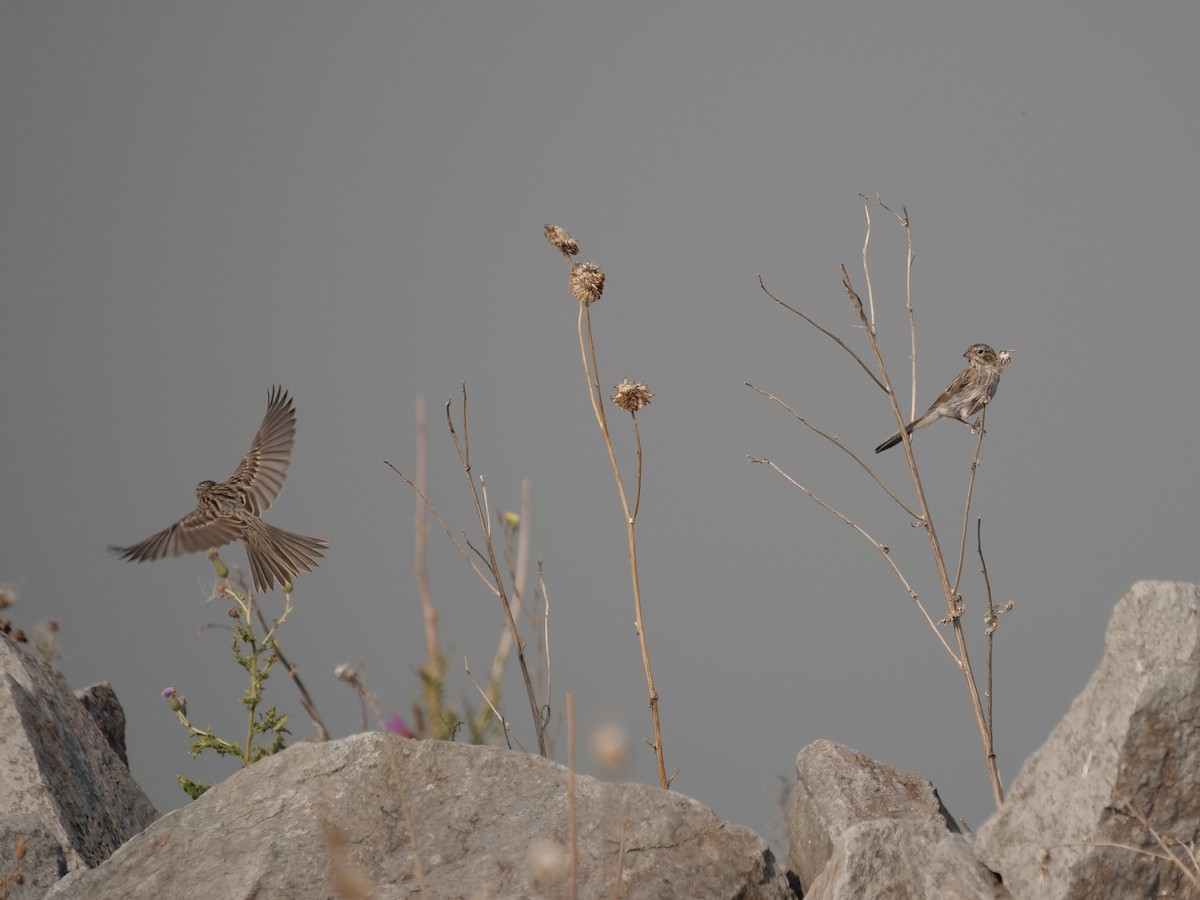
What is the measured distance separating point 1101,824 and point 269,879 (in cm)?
184

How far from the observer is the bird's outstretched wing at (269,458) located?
Result: 258 inches

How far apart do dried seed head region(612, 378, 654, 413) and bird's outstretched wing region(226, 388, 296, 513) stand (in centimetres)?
316

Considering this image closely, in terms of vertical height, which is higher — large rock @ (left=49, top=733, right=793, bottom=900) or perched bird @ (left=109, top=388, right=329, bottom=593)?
perched bird @ (left=109, top=388, right=329, bottom=593)

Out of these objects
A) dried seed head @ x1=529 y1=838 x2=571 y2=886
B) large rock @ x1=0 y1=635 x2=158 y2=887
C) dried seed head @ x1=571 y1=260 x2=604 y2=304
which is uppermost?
dried seed head @ x1=571 y1=260 x2=604 y2=304

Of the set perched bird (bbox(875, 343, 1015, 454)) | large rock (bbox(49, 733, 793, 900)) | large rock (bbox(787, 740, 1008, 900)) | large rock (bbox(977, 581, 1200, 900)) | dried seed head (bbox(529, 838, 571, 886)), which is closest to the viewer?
dried seed head (bbox(529, 838, 571, 886))

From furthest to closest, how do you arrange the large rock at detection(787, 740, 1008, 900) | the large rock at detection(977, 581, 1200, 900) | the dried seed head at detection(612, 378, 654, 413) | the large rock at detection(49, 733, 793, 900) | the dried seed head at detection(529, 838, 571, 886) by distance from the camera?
1. the dried seed head at detection(612, 378, 654, 413)
2. the large rock at detection(49, 733, 793, 900)
3. the large rock at detection(787, 740, 1008, 900)
4. the large rock at detection(977, 581, 1200, 900)
5. the dried seed head at detection(529, 838, 571, 886)

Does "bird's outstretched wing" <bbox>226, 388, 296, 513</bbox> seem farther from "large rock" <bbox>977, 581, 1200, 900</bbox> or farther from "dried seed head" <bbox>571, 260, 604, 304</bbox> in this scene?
"large rock" <bbox>977, 581, 1200, 900</bbox>

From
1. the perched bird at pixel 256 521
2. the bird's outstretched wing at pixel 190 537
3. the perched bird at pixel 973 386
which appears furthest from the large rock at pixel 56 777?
the perched bird at pixel 973 386

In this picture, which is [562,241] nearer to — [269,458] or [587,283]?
[587,283]

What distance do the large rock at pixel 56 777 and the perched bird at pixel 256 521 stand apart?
0.98 meters

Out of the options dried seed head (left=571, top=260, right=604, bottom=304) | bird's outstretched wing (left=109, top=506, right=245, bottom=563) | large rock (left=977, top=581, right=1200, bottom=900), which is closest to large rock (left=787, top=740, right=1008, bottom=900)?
large rock (left=977, top=581, right=1200, bottom=900)

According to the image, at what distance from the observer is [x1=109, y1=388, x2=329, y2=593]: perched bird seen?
222 inches

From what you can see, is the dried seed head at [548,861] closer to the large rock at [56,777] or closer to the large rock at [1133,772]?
the large rock at [1133,772]

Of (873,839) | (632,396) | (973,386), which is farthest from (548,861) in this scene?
(973,386)
